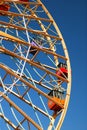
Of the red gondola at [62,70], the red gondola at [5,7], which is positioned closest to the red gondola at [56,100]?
the red gondola at [62,70]

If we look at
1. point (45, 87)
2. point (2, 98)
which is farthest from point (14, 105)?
point (45, 87)

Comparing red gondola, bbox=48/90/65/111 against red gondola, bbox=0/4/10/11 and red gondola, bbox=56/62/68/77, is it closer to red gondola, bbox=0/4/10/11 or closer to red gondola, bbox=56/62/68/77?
red gondola, bbox=56/62/68/77

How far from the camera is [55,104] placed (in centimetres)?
2041

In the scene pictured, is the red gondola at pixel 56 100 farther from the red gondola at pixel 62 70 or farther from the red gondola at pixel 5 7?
the red gondola at pixel 5 7

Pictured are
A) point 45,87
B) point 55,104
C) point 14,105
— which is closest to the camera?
point 14,105

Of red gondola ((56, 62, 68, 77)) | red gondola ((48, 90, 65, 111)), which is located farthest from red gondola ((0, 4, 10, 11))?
red gondola ((48, 90, 65, 111))

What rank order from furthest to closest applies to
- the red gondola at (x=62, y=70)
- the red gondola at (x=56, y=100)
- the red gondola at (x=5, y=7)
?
the red gondola at (x=5, y=7), the red gondola at (x=62, y=70), the red gondola at (x=56, y=100)

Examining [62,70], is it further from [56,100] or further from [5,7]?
[5,7]

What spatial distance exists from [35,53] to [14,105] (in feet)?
19.0

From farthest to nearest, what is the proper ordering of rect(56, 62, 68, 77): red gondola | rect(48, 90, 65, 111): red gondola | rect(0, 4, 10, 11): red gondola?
rect(0, 4, 10, 11): red gondola
rect(56, 62, 68, 77): red gondola
rect(48, 90, 65, 111): red gondola

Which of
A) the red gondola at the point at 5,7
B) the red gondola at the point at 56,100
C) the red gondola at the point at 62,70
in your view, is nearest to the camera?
the red gondola at the point at 56,100

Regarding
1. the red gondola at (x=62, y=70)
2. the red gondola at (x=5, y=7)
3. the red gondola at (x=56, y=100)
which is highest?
the red gondola at (x=5, y=7)

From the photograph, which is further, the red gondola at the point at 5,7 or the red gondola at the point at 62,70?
the red gondola at the point at 5,7

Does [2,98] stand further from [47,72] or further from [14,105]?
[47,72]
